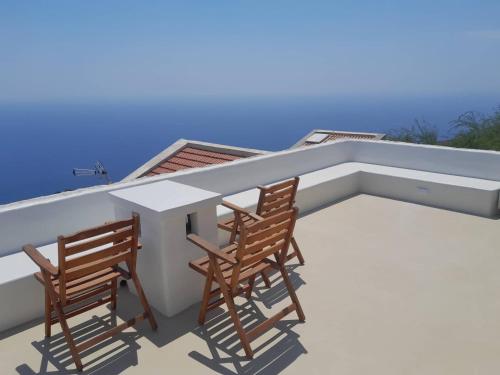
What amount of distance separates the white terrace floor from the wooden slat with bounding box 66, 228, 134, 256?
27.2 inches

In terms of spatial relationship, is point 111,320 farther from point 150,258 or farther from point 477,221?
point 477,221

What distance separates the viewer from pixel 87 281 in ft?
8.16

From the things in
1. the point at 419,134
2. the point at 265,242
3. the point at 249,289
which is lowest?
the point at 249,289

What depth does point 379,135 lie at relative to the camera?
35.2ft

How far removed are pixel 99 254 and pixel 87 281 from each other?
245 millimetres

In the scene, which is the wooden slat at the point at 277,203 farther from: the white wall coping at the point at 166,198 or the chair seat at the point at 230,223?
the white wall coping at the point at 166,198

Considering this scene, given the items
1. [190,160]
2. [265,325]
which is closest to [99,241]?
[265,325]

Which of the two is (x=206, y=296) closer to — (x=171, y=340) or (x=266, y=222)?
(x=171, y=340)

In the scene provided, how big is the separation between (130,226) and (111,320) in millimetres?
777

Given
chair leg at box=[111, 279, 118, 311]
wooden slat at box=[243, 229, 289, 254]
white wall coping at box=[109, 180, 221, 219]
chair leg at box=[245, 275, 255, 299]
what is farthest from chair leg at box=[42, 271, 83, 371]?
chair leg at box=[245, 275, 255, 299]

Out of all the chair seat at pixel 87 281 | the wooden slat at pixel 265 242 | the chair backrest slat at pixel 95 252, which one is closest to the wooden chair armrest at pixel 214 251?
the wooden slat at pixel 265 242

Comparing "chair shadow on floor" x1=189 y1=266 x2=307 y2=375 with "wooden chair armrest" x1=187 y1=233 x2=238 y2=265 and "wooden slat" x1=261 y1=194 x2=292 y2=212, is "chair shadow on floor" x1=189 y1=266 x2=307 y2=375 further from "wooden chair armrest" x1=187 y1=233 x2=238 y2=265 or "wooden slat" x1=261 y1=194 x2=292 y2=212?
"wooden slat" x1=261 y1=194 x2=292 y2=212

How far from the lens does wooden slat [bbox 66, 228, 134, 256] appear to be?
224 cm

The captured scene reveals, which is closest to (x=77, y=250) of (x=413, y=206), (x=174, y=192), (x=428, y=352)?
(x=174, y=192)
